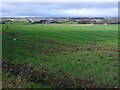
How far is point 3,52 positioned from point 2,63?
10.7ft

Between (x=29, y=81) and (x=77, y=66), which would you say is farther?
(x=77, y=66)

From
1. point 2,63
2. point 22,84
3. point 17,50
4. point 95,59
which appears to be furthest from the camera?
point 17,50

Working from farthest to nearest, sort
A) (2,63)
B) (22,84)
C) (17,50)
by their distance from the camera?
(17,50)
(2,63)
(22,84)

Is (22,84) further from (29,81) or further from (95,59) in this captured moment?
(95,59)

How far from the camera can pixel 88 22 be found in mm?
63312

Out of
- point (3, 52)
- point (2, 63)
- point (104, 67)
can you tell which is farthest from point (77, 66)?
point (3, 52)

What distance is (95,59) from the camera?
18.4 metres

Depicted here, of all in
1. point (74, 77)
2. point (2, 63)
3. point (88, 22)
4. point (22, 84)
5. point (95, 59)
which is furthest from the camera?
point (88, 22)

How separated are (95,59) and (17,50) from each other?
17.4 feet

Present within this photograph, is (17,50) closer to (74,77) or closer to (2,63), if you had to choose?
(2,63)

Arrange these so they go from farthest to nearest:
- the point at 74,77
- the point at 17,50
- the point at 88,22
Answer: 1. the point at 88,22
2. the point at 17,50
3. the point at 74,77

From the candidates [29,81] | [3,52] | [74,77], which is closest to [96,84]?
[74,77]

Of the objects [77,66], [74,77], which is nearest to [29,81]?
[74,77]

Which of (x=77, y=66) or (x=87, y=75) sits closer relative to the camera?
(x=87, y=75)
